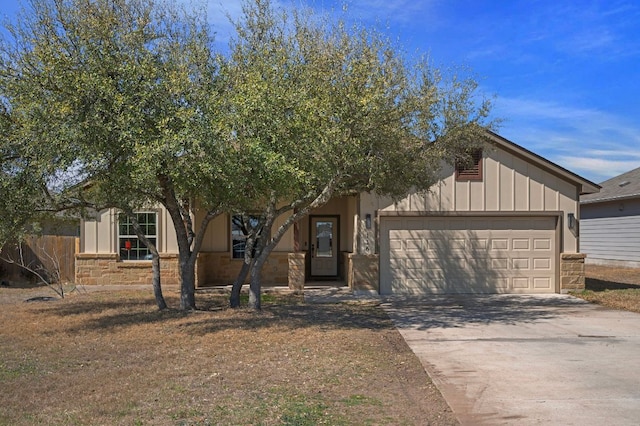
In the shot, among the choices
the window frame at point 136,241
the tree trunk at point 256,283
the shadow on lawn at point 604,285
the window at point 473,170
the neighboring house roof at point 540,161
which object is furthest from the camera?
the window frame at point 136,241

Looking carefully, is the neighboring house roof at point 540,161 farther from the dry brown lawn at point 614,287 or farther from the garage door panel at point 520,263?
the dry brown lawn at point 614,287

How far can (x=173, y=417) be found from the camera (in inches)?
236

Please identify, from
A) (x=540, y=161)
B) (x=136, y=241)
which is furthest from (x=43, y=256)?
(x=540, y=161)

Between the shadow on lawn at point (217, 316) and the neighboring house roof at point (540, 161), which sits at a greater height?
the neighboring house roof at point (540, 161)

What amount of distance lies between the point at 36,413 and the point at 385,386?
3.71 m

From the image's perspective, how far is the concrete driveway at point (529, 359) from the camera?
6.43m

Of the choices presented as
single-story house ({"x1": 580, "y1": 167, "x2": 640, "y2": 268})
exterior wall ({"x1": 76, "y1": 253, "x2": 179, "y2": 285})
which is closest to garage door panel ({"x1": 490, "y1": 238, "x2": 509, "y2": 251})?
exterior wall ({"x1": 76, "y1": 253, "x2": 179, "y2": 285})

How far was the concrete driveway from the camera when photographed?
643cm

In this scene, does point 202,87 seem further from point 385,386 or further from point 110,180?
point 385,386

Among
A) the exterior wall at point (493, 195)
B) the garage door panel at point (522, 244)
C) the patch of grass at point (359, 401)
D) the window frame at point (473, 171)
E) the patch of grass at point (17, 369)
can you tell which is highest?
the window frame at point (473, 171)

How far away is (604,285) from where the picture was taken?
19234 millimetres

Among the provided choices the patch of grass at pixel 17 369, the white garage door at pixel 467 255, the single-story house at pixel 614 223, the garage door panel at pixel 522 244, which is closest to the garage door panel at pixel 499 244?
the white garage door at pixel 467 255

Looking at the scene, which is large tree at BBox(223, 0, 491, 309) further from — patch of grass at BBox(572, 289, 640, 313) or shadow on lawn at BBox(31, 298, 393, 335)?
patch of grass at BBox(572, 289, 640, 313)

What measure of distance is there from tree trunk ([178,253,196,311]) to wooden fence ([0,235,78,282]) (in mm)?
8205
